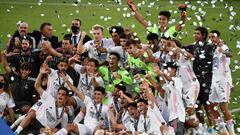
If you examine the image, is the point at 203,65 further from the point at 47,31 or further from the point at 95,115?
the point at 47,31

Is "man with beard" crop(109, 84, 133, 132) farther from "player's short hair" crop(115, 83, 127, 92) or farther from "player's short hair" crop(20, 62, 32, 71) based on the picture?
"player's short hair" crop(20, 62, 32, 71)

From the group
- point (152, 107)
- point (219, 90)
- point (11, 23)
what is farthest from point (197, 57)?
point (11, 23)

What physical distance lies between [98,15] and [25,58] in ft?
32.7

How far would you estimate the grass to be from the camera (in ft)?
61.8

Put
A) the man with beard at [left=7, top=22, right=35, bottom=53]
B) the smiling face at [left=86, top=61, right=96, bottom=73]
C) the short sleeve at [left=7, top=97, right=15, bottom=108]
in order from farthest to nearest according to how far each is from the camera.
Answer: the man with beard at [left=7, top=22, right=35, bottom=53] → the short sleeve at [left=7, top=97, right=15, bottom=108] → the smiling face at [left=86, top=61, right=96, bottom=73]

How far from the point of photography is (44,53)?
1167 cm

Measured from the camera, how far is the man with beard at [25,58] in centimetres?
1145

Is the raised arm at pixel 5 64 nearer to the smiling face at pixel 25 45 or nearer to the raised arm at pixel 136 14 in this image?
the smiling face at pixel 25 45

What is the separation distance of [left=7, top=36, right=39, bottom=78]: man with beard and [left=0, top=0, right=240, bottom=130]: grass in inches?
199

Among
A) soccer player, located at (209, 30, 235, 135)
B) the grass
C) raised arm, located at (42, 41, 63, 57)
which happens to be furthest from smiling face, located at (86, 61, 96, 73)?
the grass

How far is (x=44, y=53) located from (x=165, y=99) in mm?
2287

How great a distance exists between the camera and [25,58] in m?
11.5

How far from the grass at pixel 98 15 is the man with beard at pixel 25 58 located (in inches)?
199

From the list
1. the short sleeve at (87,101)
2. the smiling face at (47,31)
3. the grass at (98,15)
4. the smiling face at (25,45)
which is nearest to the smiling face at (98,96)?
the short sleeve at (87,101)
